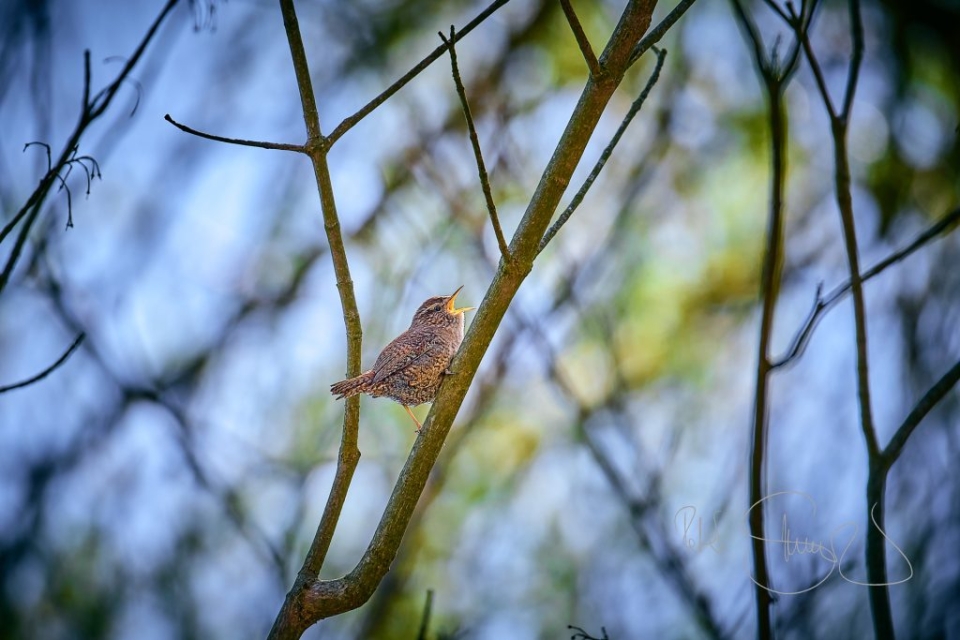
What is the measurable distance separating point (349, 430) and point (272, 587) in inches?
151

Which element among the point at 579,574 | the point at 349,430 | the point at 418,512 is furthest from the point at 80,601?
the point at 349,430

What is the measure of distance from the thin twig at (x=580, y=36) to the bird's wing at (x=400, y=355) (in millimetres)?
2063

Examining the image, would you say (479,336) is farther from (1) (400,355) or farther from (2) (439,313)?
(2) (439,313)

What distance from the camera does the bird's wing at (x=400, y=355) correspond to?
4.25 metres

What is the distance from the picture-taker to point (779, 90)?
9.52 ft

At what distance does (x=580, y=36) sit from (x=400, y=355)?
217 centimetres

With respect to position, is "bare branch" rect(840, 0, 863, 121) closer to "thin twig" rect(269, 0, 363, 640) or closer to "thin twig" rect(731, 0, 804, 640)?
"thin twig" rect(731, 0, 804, 640)

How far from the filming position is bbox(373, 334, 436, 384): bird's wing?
4250mm

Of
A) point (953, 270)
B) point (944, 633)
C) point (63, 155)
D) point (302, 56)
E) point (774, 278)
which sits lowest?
point (944, 633)

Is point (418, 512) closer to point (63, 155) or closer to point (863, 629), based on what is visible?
point (863, 629)

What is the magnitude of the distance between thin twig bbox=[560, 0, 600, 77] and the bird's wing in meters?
2.06

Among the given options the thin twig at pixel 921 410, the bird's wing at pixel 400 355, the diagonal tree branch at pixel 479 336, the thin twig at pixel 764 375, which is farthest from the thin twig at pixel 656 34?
the bird's wing at pixel 400 355

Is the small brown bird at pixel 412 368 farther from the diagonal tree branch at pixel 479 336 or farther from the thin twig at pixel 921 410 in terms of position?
the thin twig at pixel 921 410

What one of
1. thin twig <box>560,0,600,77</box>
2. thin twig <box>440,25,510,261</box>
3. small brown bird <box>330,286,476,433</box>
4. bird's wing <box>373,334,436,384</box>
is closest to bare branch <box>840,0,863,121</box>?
thin twig <box>560,0,600,77</box>
